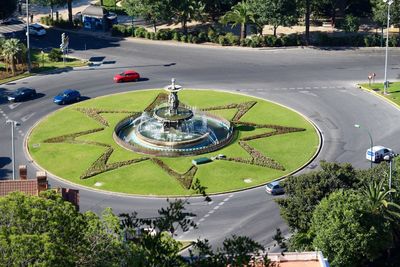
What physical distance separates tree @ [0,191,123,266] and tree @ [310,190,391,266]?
64.0ft

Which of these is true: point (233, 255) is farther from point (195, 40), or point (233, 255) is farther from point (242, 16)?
point (195, 40)

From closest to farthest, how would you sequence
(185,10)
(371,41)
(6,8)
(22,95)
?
(22,95), (371,41), (185,10), (6,8)

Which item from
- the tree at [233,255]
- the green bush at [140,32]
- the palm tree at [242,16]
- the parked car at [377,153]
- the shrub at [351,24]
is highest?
the palm tree at [242,16]

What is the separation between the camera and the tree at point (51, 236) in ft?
118

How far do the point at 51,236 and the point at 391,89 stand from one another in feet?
239

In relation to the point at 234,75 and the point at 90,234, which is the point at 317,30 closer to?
the point at 234,75

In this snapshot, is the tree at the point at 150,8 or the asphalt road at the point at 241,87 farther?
the tree at the point at 150,8

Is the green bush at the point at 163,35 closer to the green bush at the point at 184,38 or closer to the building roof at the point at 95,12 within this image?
the green bush at the point at 184,38

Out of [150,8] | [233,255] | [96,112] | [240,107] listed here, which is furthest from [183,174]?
[150,8]

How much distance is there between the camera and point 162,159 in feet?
262

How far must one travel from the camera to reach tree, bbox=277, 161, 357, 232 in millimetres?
59469

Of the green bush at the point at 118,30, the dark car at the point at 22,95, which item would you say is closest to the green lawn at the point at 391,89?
the dark car at the point at 22,95

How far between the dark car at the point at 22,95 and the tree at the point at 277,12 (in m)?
41.2

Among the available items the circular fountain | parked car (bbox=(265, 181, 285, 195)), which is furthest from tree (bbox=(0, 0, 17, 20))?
parked car (bbox=(265, 181, 285, 195))
